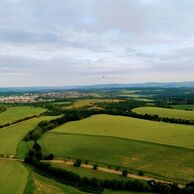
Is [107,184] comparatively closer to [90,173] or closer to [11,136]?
[90,173]

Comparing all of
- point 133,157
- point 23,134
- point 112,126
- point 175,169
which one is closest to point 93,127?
point 112,126

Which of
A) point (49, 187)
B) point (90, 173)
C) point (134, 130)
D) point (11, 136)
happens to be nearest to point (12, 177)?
point (49, 187)

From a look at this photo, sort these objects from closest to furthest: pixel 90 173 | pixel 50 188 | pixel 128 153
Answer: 1. pixel 50 188
2. pixel 90 173
3. pixel 128 153

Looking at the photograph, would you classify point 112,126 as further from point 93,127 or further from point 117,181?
point 117,181

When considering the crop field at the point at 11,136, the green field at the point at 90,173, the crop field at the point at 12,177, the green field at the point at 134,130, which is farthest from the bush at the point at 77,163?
the green field at the point at 134,130

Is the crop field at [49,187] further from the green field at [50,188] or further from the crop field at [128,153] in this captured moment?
the crop field at [128,153]

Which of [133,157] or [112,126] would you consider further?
[112,126]
